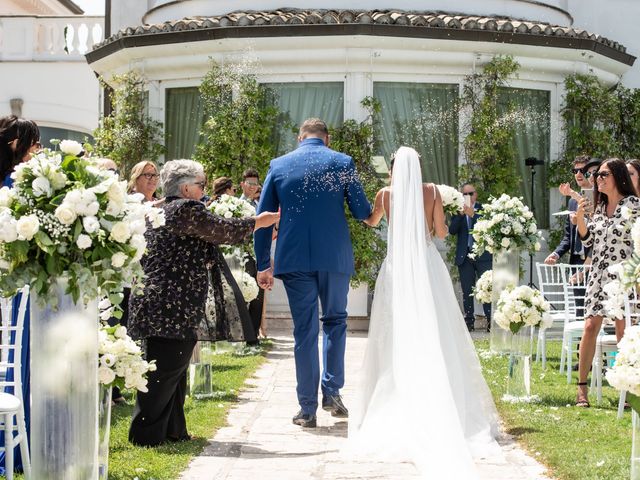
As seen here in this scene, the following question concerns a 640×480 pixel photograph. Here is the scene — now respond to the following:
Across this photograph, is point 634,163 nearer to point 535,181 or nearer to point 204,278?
point 204,278

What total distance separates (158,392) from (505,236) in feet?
19.2

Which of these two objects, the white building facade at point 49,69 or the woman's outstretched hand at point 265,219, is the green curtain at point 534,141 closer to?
the woman's outstretched hand at point 265,219

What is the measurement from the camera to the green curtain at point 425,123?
16.2 m

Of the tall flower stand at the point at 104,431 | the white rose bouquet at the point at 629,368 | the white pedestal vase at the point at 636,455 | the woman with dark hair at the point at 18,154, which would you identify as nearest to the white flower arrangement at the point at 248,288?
the woman with dark hair at the point at 18,154

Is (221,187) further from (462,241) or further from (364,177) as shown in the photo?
(462,241)

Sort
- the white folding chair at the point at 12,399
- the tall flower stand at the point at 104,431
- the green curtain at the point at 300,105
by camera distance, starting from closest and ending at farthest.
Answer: the white folding chair at the point at 12,399 < the tall flower stand at the point at 104,431 < the green curtain at the point at 300,105

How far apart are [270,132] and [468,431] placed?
9.31m

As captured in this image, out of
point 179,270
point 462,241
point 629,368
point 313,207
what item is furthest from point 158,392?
point 462,241

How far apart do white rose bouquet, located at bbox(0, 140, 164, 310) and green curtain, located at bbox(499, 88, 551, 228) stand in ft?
40.7

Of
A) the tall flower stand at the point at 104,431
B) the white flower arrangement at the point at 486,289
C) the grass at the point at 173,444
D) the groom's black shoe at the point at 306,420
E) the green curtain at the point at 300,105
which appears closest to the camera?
the tall flower stand at the point at 104,431

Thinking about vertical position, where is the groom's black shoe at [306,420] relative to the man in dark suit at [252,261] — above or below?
below

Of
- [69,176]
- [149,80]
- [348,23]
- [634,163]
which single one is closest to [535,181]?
[348,23]

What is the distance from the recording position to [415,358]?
25.6 feet

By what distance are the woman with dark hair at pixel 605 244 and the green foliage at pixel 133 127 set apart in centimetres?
947
